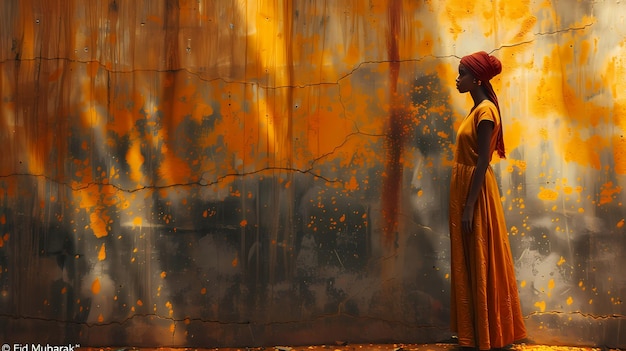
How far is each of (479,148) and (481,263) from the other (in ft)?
1.85

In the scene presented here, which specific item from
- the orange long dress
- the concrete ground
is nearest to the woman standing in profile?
the orange long dress

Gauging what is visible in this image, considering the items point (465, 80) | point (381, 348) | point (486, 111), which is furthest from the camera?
point (381, 348)

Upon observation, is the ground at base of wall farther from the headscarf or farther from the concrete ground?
the headscarf

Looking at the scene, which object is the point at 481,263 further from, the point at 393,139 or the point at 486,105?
the point at 393,139

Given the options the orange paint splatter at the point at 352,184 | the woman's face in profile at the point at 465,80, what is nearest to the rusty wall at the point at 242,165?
the orange paint splatter at the point at 352,184

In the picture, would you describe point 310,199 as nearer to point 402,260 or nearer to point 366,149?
point 366,149

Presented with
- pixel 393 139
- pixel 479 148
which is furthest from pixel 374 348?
pixel 479 148

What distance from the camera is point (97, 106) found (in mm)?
3094

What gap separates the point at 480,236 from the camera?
2.52 m

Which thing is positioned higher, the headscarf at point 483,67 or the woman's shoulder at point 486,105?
the headscarf at point 483,67

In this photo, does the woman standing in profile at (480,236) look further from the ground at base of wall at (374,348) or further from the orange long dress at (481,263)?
the ground at base of wall at (374,348)

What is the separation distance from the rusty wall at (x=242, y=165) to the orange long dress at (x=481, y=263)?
1.61 ft

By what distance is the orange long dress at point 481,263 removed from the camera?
2.51 meters

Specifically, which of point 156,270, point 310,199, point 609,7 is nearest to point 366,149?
point 310,199
